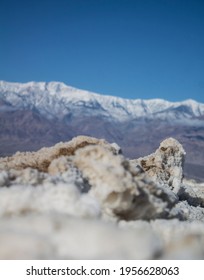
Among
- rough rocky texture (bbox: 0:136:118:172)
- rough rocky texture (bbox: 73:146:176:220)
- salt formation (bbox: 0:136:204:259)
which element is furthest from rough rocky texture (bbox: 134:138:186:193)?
rough rocky texture (bbox: 73:146:176:220)

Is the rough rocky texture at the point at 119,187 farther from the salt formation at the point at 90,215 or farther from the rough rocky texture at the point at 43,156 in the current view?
the rough rocky texture at the point at 43,156

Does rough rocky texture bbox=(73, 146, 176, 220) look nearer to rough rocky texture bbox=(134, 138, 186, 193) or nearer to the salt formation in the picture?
the salt formation

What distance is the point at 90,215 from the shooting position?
5590 mm

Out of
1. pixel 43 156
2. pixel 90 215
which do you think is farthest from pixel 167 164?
pixel 90 215

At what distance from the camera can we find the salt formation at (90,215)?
4.79 m

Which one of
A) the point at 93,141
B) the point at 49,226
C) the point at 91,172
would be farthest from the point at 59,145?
the point at 49,226

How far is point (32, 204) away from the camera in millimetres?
5582

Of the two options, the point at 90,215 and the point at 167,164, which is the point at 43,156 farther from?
the point at 167,164

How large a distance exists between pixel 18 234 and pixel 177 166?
934 centimetres

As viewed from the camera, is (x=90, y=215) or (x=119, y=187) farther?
(x=119, y=187)

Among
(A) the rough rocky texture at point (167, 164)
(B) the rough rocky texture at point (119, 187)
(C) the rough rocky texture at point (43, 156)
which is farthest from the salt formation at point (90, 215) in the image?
(A) the rough rocky texture at point (167, 164)

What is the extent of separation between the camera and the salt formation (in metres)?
4.79
